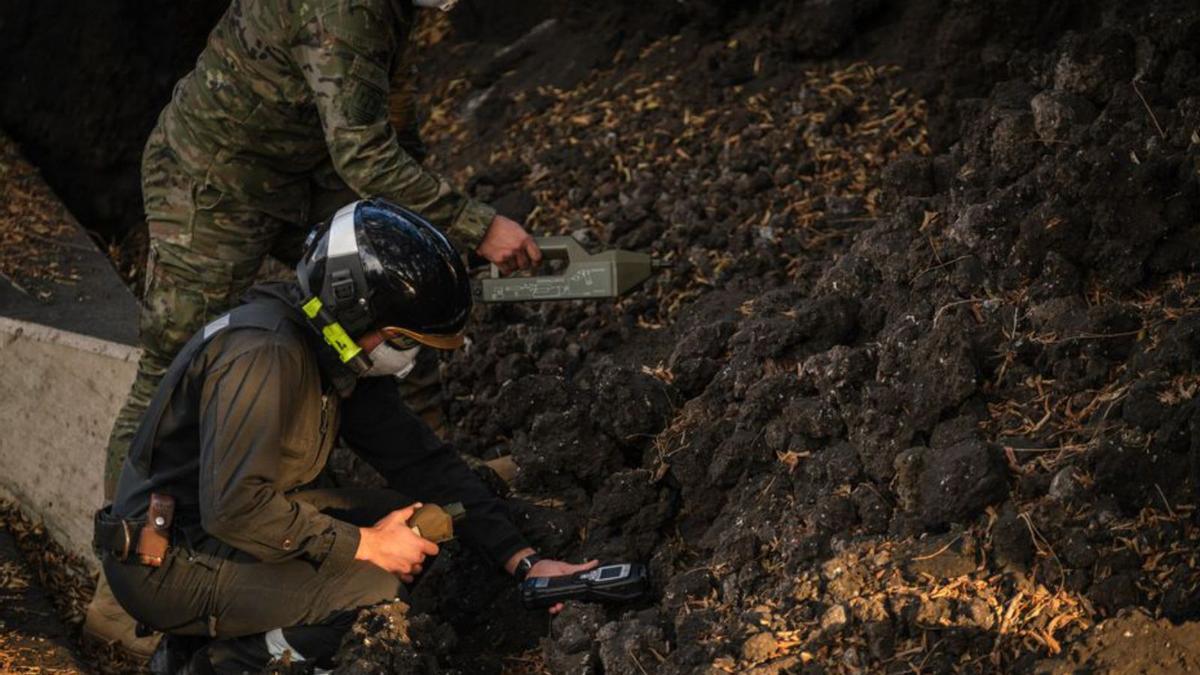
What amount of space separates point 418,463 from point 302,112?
112 centimetres

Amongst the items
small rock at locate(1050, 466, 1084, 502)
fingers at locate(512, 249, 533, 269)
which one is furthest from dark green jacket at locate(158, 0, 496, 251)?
small rock at locate(1050, 466, 1084, 502)

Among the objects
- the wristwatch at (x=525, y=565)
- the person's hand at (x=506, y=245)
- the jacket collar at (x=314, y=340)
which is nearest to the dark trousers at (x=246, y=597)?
the wristwatch at (x=525, y=565)

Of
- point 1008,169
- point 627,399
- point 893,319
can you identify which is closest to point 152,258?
point 627,399

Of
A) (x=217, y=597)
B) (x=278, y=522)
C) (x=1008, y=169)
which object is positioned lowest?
(x=217, y=597)

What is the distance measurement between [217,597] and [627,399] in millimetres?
1274

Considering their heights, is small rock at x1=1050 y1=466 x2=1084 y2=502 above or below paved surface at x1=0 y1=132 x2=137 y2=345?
above

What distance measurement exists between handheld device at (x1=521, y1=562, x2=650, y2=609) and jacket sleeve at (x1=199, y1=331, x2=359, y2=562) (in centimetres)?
70

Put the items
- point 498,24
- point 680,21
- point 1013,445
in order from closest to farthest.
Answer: point 1013,445
point 680,21
point 498,24

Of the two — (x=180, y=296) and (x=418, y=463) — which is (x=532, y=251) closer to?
(x=418, y=463)

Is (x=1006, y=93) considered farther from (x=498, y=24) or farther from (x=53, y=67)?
(x=53, y=67)

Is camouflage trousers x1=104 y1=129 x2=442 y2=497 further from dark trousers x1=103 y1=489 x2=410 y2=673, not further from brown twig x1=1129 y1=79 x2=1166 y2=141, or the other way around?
brown twig x1=1129 y1=79 x2=1166 y2=141

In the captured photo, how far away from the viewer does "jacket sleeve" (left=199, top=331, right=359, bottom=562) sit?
3.91 m

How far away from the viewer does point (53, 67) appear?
24.0 feet

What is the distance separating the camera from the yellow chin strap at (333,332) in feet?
13.0
